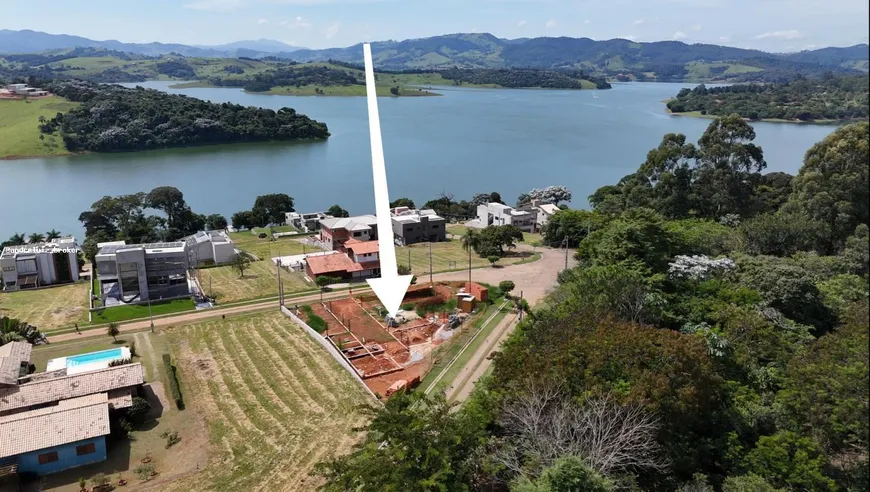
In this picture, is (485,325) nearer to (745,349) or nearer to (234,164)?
(745,349)

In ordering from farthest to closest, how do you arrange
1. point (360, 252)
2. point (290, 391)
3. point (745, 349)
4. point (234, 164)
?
point (234, 164), point (360, 252), point (290, 391), point (745, 349)

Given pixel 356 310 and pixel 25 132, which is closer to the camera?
pixel 356 310

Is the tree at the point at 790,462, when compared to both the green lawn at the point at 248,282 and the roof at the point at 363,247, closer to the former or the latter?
the green lawn at the point at 248,282

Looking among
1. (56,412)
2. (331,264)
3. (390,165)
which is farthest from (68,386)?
(390,165)

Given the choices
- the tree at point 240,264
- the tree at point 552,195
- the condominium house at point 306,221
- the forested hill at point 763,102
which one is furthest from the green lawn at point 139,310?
the forested hill at point 763,102

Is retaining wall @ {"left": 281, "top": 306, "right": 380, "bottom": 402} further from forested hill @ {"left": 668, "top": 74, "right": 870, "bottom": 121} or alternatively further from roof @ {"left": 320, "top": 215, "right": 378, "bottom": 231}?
forested hill @ {"left": 668, "top": 74, "right": 870, "bottom": 121}

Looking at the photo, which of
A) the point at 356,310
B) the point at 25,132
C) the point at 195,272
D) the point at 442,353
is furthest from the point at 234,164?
the point at 442,353

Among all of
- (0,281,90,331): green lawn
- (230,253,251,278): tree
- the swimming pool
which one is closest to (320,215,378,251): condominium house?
(230,253,251,278): tree
